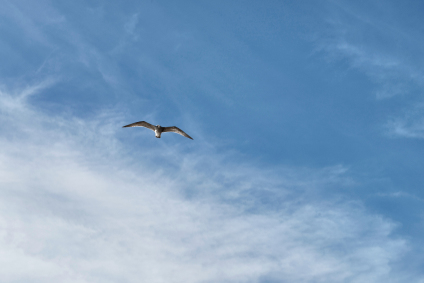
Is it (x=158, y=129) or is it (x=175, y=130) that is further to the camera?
(x=175, y=130)

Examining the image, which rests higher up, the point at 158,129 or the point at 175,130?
the point at 175,130

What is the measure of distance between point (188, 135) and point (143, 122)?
12.2 meters

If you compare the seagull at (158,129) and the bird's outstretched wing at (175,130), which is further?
the bird's outstretched wing at (175,130)

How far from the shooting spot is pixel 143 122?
82875mm

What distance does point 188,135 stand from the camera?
278ft

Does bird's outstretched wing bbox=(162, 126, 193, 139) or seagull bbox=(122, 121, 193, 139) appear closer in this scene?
seagull bbox=(122, 121, 193, 139)
